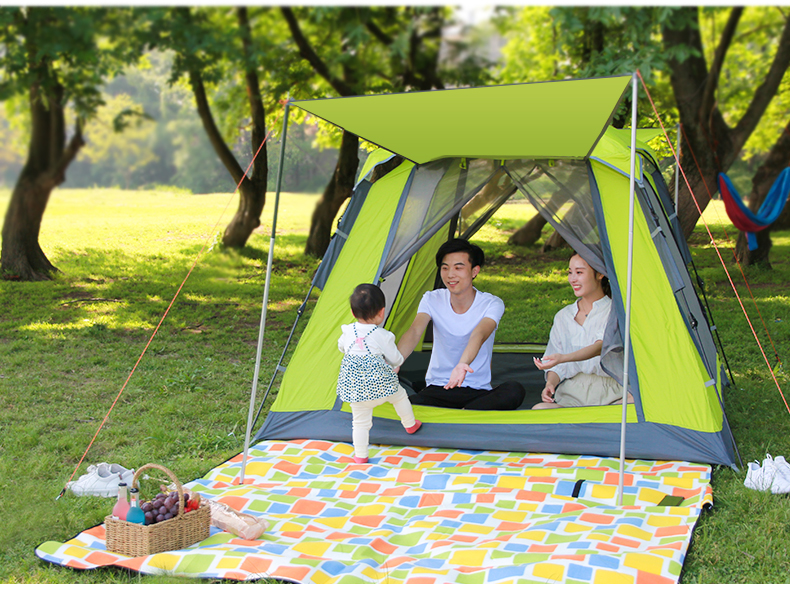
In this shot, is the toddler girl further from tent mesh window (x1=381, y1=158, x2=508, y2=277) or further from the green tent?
tent mesh window (x1=381, y1=158, x2=508, y2=277)

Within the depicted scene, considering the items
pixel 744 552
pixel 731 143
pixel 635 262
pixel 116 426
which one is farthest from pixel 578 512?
pixel 731 143

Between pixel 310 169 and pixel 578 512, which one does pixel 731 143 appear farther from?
pixel 578 512

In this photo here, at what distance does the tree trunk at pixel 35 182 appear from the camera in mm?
7430

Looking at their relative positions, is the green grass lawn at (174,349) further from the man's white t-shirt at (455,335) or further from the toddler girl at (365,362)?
the man's white t-shirt at (455,335)

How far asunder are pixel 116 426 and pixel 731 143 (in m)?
5.96

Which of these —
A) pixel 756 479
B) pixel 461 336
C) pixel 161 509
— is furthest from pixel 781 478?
pixel 161 509

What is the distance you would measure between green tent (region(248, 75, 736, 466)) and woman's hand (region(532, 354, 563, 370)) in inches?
8.8

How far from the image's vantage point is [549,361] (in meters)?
3.49

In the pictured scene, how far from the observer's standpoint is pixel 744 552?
242cm

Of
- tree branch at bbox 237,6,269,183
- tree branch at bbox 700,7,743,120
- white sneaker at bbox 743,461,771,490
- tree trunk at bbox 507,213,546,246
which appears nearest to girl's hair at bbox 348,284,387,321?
white sneaker at bbox 743,461,771,490

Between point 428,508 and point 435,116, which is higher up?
point 435,116

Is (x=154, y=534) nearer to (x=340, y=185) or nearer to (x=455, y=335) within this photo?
(x=455, y=335)

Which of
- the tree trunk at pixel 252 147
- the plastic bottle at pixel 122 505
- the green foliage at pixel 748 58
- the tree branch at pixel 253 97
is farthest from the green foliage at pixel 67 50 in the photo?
the green foliage at pixel 748 58

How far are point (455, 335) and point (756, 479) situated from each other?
1.54 m
